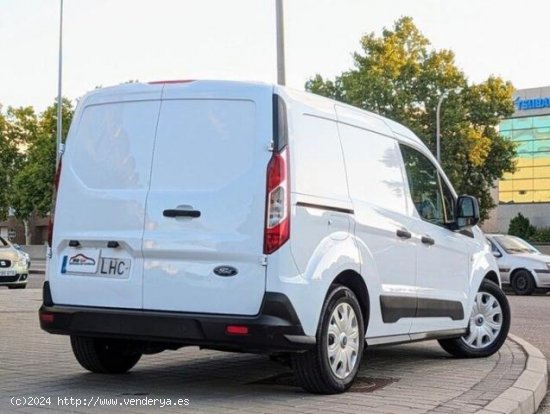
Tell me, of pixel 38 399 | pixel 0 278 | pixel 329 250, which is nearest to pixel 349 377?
pixel 329 250

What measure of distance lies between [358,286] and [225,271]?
1261 mm

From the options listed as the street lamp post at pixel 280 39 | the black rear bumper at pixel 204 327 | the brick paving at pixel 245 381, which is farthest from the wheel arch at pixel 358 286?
the street lamp post at pixel 280 39

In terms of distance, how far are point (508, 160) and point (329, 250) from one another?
45.7m

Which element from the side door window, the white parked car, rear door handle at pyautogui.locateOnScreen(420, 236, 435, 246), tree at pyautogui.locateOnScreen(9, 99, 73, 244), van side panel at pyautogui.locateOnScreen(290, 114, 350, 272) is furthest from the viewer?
tree at pyautogui.locateOnScreen(9, 99, 73, 244)

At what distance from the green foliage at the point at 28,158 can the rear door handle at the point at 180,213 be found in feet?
179

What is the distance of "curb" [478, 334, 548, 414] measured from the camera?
18.5ft

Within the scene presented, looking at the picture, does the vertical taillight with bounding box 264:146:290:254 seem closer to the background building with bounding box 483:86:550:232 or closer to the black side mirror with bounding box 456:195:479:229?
the black side mirror with bounding box 456:195:479:229

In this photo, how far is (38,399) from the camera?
5.64 metres

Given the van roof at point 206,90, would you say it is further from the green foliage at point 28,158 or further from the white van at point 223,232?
the green foliage at point 28,158

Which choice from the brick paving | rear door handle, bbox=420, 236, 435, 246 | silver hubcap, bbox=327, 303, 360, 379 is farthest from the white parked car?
silver hubcap, bbox=327, 303, 360, 379

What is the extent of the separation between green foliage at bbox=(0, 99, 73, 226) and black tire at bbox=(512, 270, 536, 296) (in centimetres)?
4333

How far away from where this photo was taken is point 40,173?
6084cm

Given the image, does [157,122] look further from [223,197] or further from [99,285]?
[99,285]

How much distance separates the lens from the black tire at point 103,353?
6.74 metres
